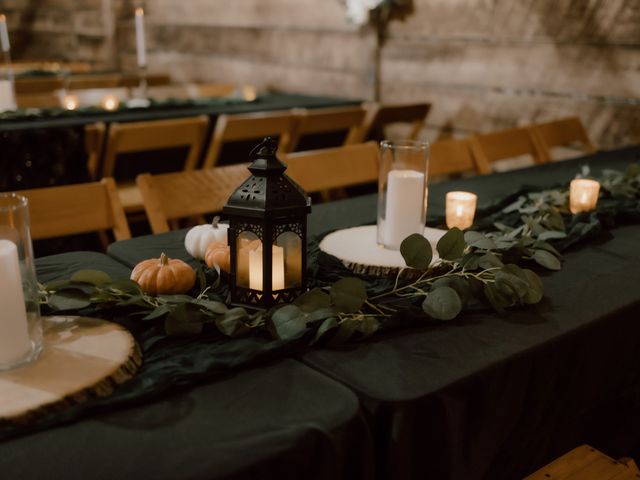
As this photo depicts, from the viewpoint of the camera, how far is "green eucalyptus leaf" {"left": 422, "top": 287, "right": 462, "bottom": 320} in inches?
39.9

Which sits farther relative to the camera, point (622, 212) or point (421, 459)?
point (622, 212)

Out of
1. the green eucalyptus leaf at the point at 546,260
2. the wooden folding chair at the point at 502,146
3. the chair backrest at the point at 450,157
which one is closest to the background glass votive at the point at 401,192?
the green eucalyptus leaf at the point at 546,260

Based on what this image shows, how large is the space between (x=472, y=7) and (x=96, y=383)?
3.31 metres

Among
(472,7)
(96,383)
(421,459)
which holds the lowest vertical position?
(421,459)

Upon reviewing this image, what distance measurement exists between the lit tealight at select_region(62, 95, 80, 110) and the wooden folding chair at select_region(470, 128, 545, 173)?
2.11 metres

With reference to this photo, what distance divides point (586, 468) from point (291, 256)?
0.58m

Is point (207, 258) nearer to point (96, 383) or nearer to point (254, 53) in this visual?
point (96, 383)

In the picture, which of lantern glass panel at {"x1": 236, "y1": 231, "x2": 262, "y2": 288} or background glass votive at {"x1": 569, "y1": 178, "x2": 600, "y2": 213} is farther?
background glass votive at {"x1": 569, "y1": 178, "x2": 600, "y2": 213}

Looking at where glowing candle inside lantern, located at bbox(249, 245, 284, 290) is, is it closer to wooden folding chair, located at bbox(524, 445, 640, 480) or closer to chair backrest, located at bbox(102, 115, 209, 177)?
wooden folding chair, located at bbox(524, 445, 640, 480)

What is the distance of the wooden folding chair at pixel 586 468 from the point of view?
1.05 m

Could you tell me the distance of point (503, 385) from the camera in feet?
3.05

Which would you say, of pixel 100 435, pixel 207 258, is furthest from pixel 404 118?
pixel 100 435

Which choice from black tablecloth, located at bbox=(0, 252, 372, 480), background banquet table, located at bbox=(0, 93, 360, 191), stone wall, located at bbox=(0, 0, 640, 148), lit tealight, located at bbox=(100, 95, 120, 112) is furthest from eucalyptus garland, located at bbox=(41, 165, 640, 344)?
lit tealight, located at bbox=(100, 95, 120, 112)

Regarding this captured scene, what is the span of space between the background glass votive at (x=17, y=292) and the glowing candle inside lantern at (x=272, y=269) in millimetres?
304
